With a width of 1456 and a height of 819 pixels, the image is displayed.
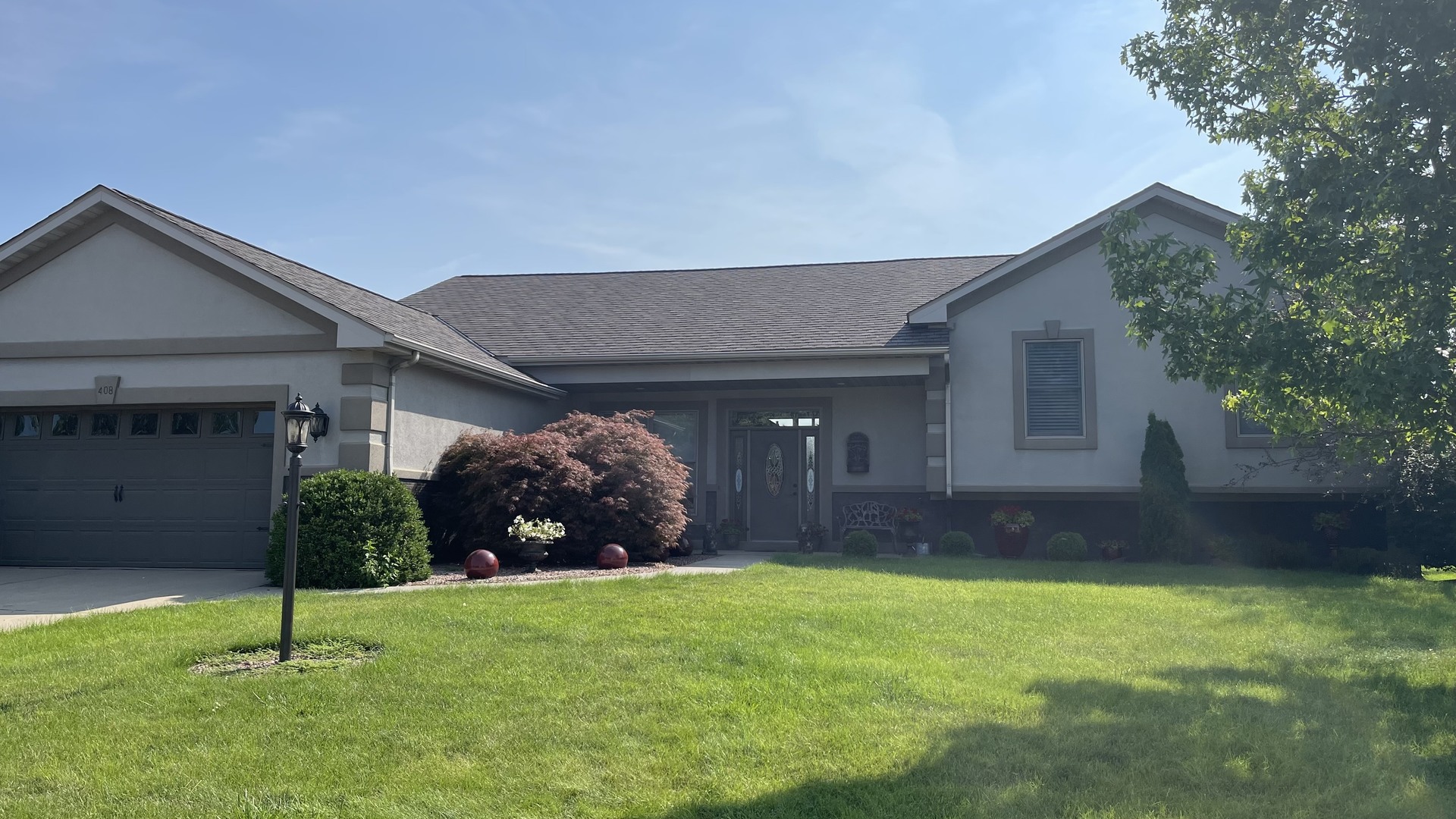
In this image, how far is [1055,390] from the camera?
14539 mm

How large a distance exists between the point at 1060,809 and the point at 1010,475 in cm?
1082

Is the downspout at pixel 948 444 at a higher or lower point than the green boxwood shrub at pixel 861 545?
higher

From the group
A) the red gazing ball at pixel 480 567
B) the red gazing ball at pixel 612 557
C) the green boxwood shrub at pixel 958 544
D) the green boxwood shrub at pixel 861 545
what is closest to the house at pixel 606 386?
the green boxwood shrub at pixel 958 544

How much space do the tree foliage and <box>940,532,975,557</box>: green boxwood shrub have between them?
3871mm

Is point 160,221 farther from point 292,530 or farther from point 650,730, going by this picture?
point 650,730

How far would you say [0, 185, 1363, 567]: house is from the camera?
1229 cm

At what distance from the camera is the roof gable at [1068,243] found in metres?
14.2

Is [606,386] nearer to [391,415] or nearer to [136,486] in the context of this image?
[391,415]

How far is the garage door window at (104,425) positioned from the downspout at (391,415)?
391cm

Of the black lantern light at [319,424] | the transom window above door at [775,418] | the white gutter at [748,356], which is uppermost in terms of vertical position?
the white gutter at [748,356]

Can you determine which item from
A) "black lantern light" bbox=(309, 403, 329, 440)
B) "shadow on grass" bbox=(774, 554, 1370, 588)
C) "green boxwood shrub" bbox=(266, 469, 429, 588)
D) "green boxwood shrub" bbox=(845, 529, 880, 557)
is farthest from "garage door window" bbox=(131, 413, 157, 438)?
"green boxwood shrub" bbox=(845, 529, 880, 557)

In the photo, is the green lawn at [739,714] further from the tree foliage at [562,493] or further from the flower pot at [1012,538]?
the flower pot at [1012,538]

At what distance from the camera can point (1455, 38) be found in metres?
5.61

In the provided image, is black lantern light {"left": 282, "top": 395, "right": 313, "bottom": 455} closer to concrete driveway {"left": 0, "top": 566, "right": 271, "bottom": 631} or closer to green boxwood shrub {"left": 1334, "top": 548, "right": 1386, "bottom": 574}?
concrete driveway {"left": 0, "top": 566, "right": 271, "bottom": 631}
